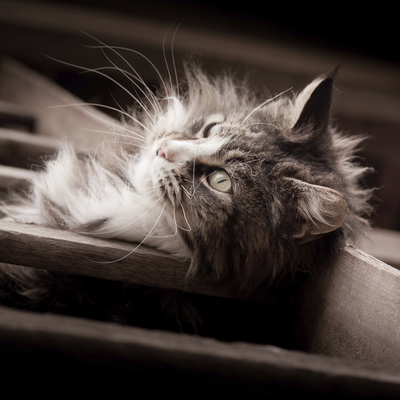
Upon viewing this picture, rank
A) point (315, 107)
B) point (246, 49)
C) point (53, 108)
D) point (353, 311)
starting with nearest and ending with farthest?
point (353, 311) → point (315, 107) → point (53, 108) → point (246, 49)

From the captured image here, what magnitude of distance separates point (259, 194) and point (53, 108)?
1.54m

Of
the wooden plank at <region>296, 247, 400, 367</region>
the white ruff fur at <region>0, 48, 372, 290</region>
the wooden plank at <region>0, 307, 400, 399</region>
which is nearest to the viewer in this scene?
the wooden plank at <region>0, 307, 400, 399</region>

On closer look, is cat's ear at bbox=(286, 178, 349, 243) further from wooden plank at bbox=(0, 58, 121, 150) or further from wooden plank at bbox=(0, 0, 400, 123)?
wooden plank at bbox=(0, 0, 400, 123)

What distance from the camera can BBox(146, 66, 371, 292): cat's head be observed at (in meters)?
0.89

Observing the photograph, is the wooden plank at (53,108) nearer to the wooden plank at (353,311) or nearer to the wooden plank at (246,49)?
the wooden plank at (246,49)

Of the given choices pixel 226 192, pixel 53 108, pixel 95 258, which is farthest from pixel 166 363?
pixel 53 108

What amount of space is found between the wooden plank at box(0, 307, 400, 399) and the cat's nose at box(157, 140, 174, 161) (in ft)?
2.00

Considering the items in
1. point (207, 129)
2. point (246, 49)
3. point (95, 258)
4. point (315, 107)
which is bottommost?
point (95, 258)

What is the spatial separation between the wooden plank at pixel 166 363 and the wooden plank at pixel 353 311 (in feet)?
0.86

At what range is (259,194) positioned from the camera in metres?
0.91

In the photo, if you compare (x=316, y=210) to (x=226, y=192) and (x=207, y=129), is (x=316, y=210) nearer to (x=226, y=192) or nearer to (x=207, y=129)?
(x=226, y=192)

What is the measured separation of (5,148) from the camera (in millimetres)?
1505

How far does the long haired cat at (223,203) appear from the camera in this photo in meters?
0.90

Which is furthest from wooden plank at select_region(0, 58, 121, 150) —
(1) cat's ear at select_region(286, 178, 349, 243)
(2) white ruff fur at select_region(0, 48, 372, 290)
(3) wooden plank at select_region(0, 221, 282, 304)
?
(1) cat's ear at select_region(286, 178, 349, 243)
